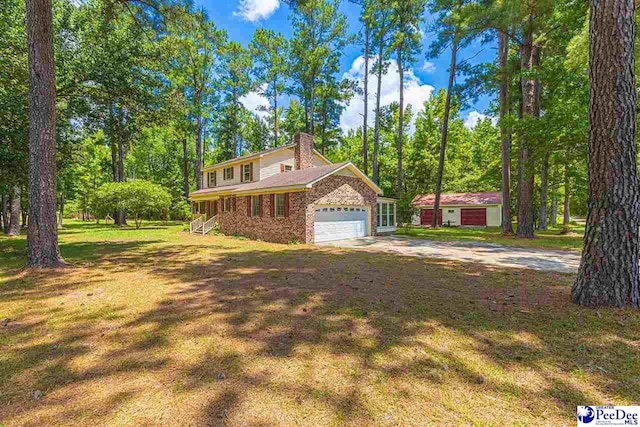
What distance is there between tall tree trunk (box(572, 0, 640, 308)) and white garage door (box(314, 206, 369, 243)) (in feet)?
35.9

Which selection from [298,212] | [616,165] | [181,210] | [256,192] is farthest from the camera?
[181,210]

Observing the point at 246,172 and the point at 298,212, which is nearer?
the point at 298,212

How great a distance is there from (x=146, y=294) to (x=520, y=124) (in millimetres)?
16007

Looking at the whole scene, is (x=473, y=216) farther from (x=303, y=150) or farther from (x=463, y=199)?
(x=303, y=150)

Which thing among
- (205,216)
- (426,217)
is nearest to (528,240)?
(426,217)

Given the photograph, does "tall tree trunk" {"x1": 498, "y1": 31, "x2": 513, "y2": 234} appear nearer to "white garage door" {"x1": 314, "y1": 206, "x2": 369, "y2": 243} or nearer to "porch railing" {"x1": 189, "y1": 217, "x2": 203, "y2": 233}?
"white garage door" {"x1": 314, "y1": 206, "x2": 369, "y2": 243}

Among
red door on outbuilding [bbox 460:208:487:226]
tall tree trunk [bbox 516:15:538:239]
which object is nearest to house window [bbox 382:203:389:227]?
tall tree trunk [bbox 516:15:538:239]

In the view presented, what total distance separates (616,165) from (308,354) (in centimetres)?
506

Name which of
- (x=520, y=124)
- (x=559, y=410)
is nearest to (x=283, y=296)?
(x=559, y=410)

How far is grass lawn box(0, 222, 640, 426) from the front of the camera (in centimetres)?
241

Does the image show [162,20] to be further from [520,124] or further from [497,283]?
[520,124]

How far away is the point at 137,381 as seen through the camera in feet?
9.16

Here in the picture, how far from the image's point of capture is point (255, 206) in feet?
54.1

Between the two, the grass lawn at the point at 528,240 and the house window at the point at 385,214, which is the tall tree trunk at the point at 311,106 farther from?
the grass lawn at the point at 528,240
